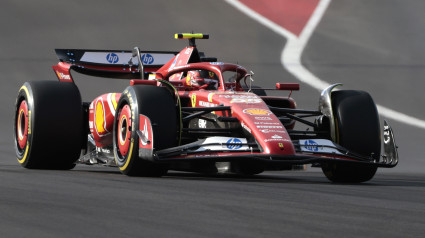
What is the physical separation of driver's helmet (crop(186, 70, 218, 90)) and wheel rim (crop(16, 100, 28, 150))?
2.17 metres

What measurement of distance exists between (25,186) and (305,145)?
3009 mm

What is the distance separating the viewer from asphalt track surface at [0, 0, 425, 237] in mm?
6012

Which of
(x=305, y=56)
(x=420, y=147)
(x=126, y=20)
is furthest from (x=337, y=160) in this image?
(x=126, y=20)

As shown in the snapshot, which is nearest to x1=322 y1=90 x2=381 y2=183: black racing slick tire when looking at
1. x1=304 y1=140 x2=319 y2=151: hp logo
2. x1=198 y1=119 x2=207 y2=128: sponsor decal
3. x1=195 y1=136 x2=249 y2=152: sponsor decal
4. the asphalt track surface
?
the asphalt track surface

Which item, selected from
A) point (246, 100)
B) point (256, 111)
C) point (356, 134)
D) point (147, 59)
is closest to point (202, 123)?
point (246, 100)

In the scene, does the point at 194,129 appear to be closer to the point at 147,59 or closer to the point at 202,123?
the point at 202,123

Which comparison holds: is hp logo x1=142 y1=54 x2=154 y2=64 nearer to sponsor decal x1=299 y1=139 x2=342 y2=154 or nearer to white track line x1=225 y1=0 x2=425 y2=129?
sponsor decal x1=299 y1=139 x2=342 y2=154

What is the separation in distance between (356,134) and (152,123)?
7.62 feet

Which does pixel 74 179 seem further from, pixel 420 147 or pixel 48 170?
pixel 420 147

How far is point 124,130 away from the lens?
10477mm

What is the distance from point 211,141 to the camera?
9539 millimetres

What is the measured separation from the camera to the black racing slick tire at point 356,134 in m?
10.2

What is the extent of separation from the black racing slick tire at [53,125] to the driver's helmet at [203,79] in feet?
4.69

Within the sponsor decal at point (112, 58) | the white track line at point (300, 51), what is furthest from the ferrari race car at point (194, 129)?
the white track line at point (300, 51)
